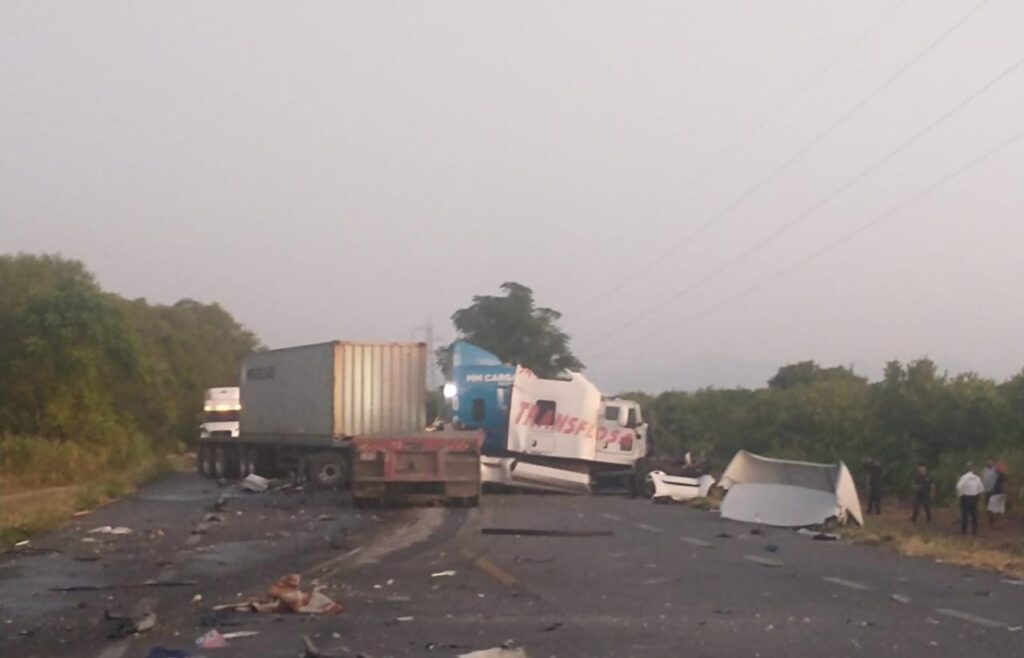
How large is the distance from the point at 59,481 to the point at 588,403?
671 inches

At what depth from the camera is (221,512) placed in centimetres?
2933

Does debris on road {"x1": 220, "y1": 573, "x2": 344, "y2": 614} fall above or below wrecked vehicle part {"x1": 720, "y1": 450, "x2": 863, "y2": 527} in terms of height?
below

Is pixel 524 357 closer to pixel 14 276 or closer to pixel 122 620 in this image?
pixel 14 276

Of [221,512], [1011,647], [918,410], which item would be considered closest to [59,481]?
[221,512]

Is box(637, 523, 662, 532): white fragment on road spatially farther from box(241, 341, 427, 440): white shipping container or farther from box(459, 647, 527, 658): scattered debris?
box(459, 647, 527, 658): scattered debris

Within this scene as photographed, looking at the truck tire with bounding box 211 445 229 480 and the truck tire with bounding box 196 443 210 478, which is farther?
the truck tire with bounding box 196 443 210 478

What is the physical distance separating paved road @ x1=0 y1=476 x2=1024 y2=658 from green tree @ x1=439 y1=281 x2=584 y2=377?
5392 cm

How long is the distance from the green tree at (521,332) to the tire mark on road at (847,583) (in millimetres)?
62041

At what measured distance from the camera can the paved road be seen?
1108 cm

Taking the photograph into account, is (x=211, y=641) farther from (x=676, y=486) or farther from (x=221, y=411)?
(x=221, y=411)

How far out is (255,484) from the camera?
39688 mm

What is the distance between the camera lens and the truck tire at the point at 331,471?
36312mm

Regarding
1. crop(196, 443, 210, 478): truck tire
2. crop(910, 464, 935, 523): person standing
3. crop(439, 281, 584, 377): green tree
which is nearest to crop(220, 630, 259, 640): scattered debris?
crop(910, 464, 935, 523): person standing

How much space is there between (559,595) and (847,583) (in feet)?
12.4
